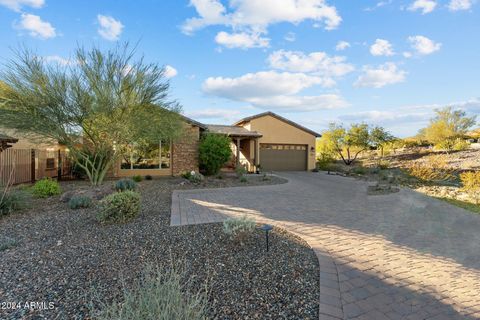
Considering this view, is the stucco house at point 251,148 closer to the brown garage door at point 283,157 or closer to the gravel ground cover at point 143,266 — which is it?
the brown garage door at point 283,157

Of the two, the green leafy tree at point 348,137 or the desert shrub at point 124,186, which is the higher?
the green leafy tree at point 348,137

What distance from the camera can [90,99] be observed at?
9633 mm

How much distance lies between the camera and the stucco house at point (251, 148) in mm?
15320

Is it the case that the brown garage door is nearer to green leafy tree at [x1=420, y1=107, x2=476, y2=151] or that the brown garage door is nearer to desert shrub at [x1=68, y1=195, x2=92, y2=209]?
desert shrub at [x1=68, y1=195, x2=92, y2=209]

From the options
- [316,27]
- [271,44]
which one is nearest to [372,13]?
[316,27]

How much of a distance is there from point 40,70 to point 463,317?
42.9ft

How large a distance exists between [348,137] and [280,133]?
287 inches

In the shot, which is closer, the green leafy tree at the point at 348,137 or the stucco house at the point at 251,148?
the stucco house at the point at 251,148

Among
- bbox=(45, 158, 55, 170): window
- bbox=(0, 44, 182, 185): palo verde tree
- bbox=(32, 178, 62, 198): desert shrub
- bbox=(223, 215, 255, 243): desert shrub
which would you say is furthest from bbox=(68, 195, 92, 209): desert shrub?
bbox=(45, 158, 55, 170): window

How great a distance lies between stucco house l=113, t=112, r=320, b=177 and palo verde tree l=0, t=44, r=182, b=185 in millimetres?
3813

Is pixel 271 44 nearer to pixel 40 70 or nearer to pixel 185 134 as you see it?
pixel 185 134

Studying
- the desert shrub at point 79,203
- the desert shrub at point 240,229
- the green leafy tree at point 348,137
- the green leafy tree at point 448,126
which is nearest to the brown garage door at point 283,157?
the green leafy tree at point 348,137

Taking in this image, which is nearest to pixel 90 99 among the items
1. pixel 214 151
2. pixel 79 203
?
pixel 79 203

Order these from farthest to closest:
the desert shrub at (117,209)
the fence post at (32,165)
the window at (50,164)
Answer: the window at (50,164) < the fence post at (32,165) < the desert shrub at (117,209)
